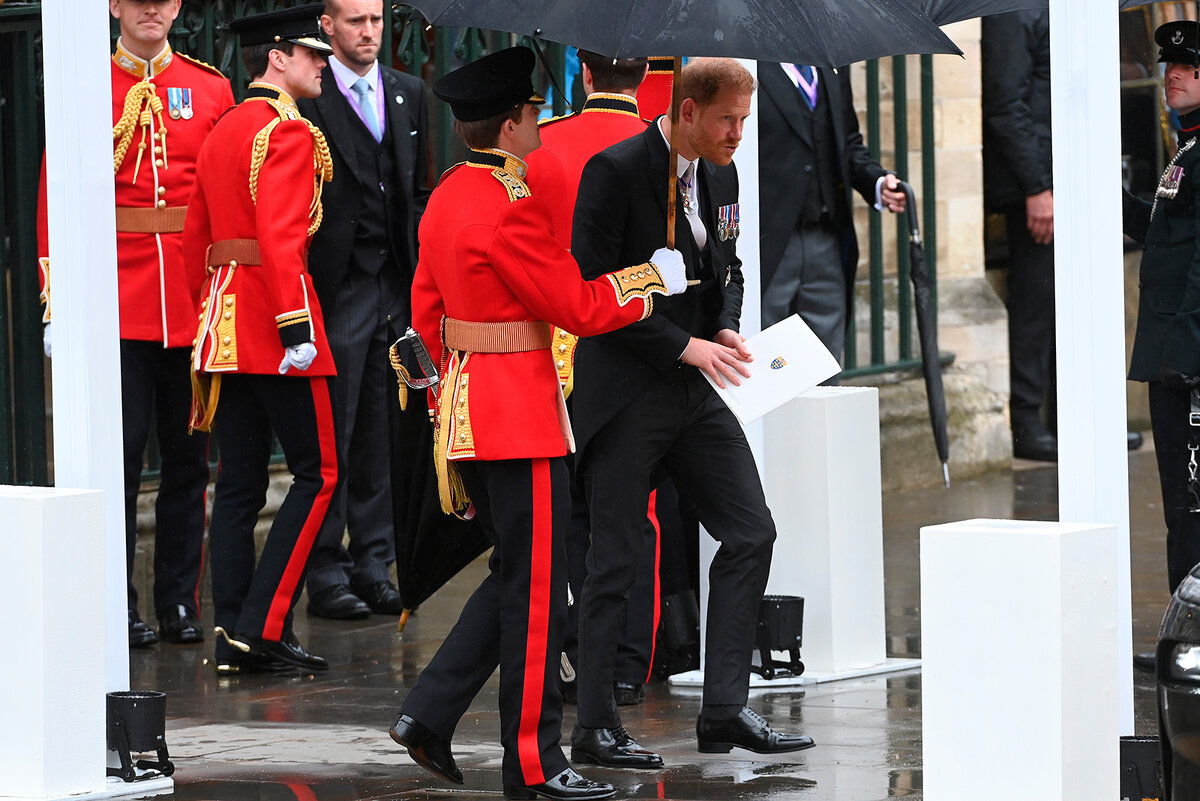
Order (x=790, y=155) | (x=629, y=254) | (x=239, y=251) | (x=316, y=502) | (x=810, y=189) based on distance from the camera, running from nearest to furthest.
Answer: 1. (x=629, y=254)
2. (x=239, y=251)
3. (x=316, y=502)
4. (x=790, y=155)
5. (x=810, y=189)

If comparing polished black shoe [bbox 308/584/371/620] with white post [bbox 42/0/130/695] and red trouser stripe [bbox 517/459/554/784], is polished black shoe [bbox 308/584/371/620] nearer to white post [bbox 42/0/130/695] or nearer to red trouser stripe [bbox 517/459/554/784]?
white post [bbox 42/0/130/695]

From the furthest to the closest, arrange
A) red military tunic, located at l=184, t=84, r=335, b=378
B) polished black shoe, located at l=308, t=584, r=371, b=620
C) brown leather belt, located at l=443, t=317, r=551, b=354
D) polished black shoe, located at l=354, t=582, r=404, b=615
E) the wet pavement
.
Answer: polished black shoe, located at l=354, t=582, r=404, b=615, polished black shoe, located at l=308, t=584, r=371, b=620, red military tunic, located at l=184, t=84, r=335, b=378, the wet pavement, brown leather belt, located at l=443, t=317, r=551, b=354

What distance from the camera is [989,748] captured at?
4797 millimetres

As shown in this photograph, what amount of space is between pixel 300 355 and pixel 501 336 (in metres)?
2.07

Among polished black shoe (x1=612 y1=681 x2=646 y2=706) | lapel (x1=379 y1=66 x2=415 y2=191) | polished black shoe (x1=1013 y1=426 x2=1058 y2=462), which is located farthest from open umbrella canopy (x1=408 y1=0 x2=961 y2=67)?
polished black shoe (x1=1013 y1=426 x2=1058 y2=462)

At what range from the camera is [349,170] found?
8492 mm

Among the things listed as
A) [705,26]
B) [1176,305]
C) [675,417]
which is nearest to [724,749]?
[675,417]

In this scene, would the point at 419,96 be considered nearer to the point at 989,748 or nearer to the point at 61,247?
the point at 61,247

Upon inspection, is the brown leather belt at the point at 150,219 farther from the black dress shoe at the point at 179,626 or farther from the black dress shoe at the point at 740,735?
the black dress shoe at the point at 740,735

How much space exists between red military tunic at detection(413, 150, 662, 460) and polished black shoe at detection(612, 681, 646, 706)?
4.81ft

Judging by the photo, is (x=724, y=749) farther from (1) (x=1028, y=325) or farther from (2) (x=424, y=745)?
(1) (x=1028, y=325)

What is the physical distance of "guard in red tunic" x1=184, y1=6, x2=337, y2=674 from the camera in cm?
750

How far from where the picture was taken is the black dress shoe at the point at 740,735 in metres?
6.01

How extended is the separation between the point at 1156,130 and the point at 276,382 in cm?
847
